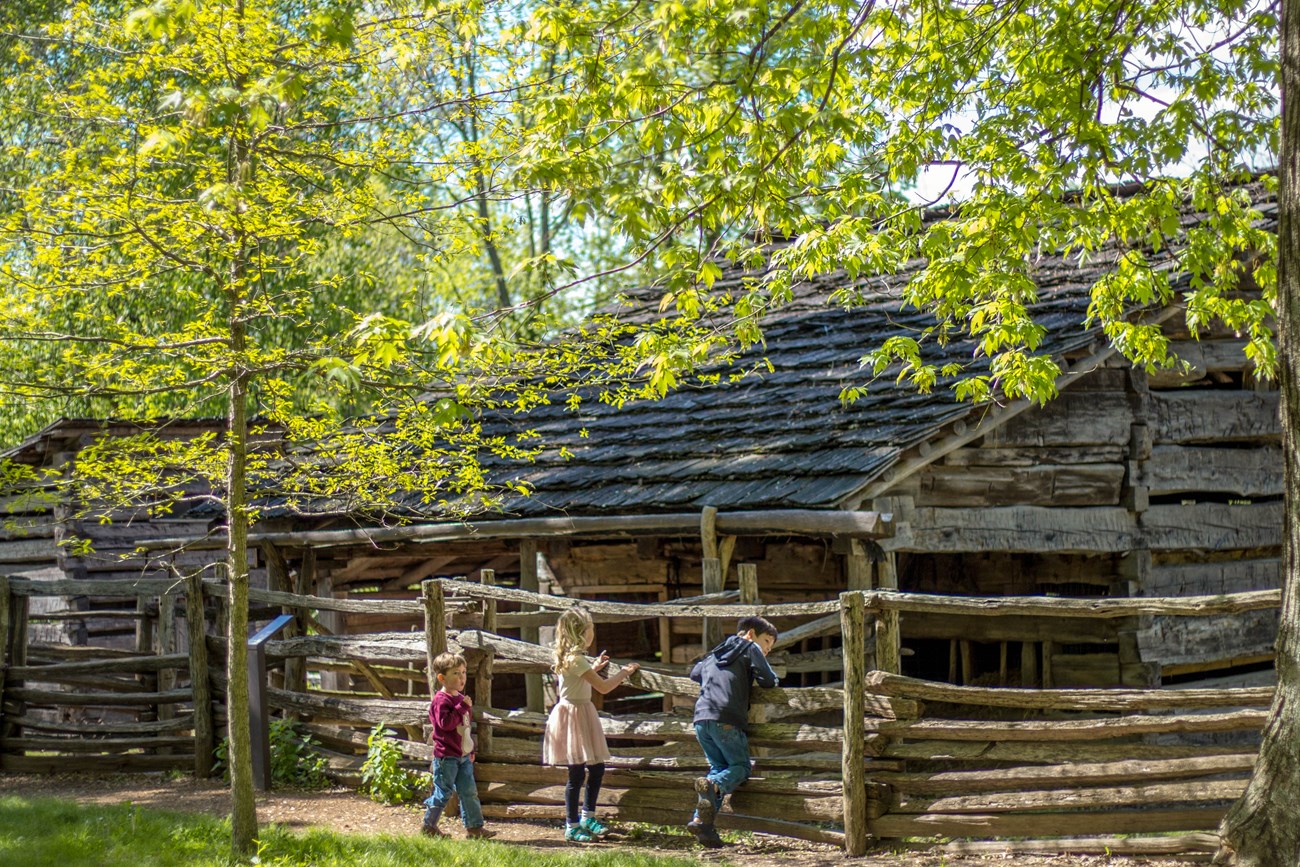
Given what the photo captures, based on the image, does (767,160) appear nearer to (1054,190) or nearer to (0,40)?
(1054,190)

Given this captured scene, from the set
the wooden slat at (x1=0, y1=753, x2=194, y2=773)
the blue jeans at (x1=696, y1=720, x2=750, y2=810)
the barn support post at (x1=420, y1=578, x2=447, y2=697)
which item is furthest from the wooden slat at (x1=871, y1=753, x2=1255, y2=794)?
the wooden slat at (x1=0, y1=753, x2=194, y2=773)

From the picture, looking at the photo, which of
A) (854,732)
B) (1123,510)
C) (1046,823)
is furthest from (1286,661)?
(1123,510)

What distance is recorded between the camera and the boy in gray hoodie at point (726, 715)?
7500mm

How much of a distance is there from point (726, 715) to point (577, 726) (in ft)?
3.14

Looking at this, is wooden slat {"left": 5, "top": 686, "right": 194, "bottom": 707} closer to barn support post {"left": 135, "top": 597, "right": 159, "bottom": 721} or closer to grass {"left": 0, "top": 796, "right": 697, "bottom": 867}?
barn support post {"left": 135, "top": 597, "right": 159, "bottom": 721}

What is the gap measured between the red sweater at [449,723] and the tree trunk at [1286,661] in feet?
14.0

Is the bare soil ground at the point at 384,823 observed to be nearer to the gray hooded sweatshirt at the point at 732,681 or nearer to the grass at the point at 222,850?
the grass at the point at 222,850

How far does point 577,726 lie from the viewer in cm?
785

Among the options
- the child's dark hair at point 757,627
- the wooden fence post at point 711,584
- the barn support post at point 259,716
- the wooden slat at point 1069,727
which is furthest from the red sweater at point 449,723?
the wooden slat at point 1069,727

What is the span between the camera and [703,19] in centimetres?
711

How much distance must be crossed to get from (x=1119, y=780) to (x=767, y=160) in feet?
13.1

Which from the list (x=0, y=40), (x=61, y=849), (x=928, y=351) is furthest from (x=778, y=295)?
(x=0, y=40)

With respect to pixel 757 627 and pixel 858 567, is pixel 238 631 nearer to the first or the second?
pixel 757 627

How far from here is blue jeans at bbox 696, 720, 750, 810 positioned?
24.8ft
